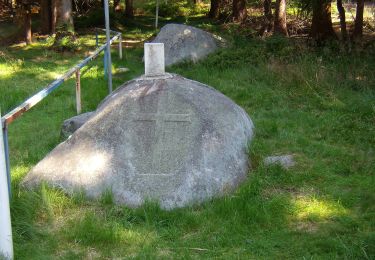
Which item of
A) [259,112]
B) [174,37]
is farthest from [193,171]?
[174,37]

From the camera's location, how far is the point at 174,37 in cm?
1356

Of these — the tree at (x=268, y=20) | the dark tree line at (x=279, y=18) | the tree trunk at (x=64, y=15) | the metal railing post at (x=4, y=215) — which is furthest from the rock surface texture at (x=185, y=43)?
the metal railing post at (x=4, y=215)

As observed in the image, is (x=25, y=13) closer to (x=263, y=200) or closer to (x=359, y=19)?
(x=359, y=19)

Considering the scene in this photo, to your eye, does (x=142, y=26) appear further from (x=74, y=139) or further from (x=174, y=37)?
(x=74, y=139)

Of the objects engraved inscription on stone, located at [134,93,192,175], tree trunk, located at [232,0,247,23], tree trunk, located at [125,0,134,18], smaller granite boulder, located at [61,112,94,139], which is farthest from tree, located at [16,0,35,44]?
engraved inscription on stone, located at [134,93,192,175]

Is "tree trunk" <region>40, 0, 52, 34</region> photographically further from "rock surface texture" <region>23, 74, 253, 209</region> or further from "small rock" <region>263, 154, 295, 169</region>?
"small rock" <region>263, 154, 295, 169</region>

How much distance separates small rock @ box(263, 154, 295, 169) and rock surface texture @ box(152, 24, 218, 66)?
725 cm

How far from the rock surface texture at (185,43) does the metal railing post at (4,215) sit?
933 centimetres

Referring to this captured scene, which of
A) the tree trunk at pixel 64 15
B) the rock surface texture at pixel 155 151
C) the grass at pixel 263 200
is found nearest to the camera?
the grass at pixel 263 200

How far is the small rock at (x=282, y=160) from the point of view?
566 cm

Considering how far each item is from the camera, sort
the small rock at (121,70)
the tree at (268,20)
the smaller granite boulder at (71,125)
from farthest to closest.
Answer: the tree at (268,20) → the small rock at (121,70) → the smaller granite boulder at (71,125)

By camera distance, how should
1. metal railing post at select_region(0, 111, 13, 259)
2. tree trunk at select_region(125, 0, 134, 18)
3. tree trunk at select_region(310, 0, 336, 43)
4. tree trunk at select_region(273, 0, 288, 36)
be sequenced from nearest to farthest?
metal railing post at select_region(0, 111, 13, 259) < tree trunk at select_region(310, 0, 336, 43) < tree trunk at select_region(273, 0, 288, 36) < tree trunk at select_region(125, 0, 134, 18)

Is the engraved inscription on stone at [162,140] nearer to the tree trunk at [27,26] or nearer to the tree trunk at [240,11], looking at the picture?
the tree trunk at [27,26]

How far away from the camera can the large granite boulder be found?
15.9ft
